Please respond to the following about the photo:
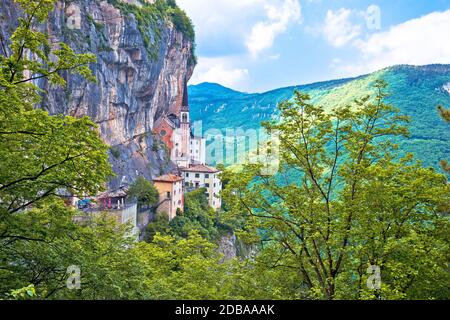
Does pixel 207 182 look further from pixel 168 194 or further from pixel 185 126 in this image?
pixel 168 194

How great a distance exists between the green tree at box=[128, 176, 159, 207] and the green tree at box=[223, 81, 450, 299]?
2779cm

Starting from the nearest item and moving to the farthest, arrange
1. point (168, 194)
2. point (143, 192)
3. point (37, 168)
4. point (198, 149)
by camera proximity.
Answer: point (37, 168) < point (143, 192) < point (168, 194) < point (198, 149)

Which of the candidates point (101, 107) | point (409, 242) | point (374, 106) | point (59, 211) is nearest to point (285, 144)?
point (374, 106)

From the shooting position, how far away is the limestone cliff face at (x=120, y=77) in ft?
108

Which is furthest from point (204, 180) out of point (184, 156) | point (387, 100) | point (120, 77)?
point (387, 100)

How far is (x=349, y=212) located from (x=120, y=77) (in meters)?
37.4

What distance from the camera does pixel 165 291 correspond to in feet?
38.0

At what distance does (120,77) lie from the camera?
43.0m

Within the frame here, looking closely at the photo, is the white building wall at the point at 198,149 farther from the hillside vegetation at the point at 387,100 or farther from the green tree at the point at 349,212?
the green tree at the point at 349,212

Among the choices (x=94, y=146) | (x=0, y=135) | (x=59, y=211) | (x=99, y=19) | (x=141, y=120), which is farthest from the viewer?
(x=141, y=120)

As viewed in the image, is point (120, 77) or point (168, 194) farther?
point (168, 194)

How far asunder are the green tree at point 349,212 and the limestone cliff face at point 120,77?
1949 centimetres
